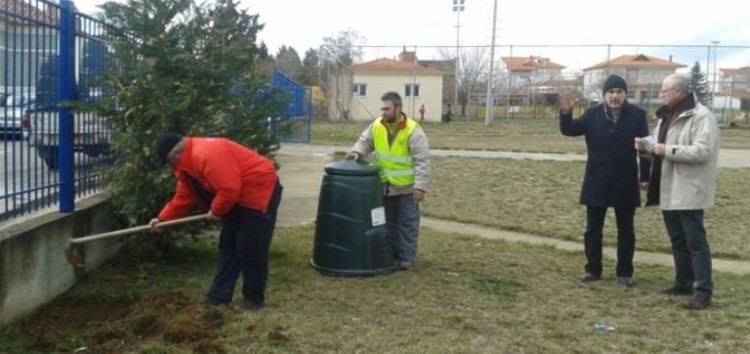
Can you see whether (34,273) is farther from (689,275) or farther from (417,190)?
(689,275)

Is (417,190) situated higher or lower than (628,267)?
higher

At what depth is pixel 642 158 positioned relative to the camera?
6.43 m

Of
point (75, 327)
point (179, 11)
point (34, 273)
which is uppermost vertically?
point (179, 11)

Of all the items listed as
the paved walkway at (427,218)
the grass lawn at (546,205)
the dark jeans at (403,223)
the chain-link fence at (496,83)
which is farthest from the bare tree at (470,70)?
the dark jeans at (403,223)

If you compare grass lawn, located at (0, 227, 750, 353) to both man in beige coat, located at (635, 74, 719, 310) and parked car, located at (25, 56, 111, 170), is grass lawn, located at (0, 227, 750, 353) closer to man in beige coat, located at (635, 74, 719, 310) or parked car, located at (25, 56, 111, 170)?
man in beige coat, located at (635, 74, 719, 310)

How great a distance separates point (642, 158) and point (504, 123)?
121 ft

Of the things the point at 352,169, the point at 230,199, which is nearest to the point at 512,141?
the point at 352,169

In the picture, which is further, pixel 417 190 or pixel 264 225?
pixel 417 190

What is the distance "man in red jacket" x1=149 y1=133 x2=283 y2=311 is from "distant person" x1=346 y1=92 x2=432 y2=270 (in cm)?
161

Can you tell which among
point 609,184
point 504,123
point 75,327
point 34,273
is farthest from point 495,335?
point 504,123

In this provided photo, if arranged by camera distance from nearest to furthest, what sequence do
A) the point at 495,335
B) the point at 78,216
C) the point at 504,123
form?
the point at 495,335
the point at 78,216
the point at 504,123

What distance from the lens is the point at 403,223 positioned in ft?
23.4

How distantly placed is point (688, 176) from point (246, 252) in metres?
3.32

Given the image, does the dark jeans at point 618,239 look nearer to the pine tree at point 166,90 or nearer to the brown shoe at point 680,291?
the brown shoe at point 680,291
